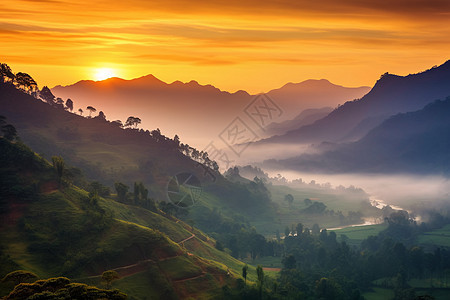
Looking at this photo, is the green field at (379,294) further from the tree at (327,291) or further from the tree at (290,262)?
the tree at (290,262)

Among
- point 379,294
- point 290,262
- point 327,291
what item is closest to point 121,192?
point 290,262

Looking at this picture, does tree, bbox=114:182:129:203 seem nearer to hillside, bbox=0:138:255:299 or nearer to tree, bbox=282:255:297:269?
hillside, bbox=0:138:255:299

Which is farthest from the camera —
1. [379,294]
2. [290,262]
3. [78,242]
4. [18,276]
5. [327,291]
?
[290,262]

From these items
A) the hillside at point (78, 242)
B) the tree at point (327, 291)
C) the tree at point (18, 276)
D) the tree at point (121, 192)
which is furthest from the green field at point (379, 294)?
the tree at point (18, 276)

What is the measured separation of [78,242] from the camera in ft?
362

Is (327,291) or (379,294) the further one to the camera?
(379,294)

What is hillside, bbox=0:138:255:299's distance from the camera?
102 metres

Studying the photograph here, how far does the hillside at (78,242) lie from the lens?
102438mm

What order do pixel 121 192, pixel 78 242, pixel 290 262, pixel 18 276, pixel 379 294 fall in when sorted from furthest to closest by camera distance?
1. pixel 290 262
2. pixel 121 192
3. pixel 379 294
4. pixel 78 242
5. pixel 18 276

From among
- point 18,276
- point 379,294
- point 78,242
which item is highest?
point 78,242

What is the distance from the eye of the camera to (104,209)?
128250 mm

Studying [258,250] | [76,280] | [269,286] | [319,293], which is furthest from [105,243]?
[258,250]

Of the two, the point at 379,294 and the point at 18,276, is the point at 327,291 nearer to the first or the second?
the point at 379,294

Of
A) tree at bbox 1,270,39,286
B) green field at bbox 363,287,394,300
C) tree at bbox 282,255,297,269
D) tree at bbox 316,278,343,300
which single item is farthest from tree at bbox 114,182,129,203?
green field at bbox 363,287,394,300
